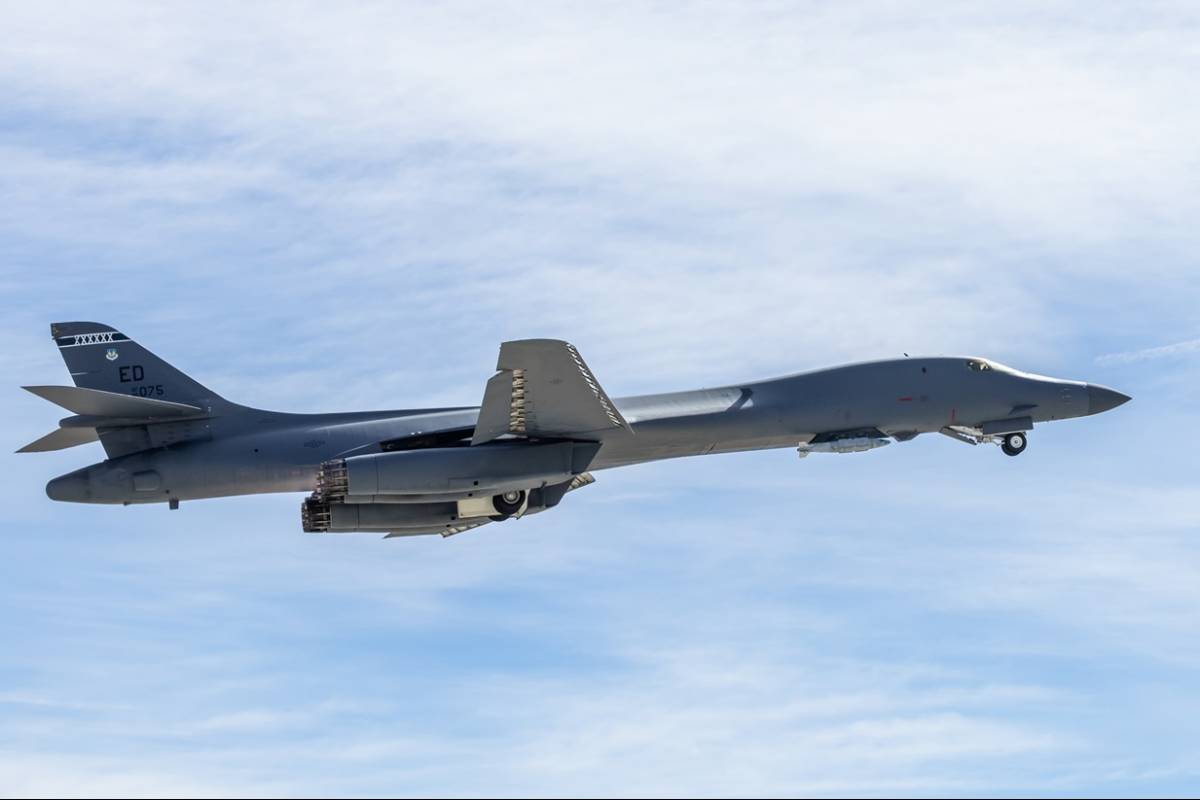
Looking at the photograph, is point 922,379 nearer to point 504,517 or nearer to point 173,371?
point 504,517

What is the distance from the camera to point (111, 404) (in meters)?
33.5

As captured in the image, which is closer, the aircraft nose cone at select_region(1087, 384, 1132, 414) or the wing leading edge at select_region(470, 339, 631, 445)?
the wing leading edge at select_region(470, 339, 631, 445)

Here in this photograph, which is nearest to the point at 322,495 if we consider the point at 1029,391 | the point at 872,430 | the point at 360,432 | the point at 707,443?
the point at 360,432

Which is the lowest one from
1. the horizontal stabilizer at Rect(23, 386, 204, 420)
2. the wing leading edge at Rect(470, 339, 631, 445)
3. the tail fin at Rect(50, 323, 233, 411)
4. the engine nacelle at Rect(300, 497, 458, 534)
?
the engine nacelle at Rect(300, 497, 458, 534)

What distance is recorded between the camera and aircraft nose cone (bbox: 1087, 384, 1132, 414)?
123 feet

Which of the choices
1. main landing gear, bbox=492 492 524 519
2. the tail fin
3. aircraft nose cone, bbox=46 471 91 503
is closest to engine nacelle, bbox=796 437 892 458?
main landing gear, bbox=492 492 524 519

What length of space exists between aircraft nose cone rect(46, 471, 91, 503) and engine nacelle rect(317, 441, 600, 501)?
16.3ft

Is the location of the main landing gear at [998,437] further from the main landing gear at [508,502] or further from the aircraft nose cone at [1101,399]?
the main landing gear at [508,502]

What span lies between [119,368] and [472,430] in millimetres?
7820

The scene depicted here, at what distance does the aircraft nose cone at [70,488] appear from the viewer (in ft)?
111

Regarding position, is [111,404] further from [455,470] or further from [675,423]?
[675,423]

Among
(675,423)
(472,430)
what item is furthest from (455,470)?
(675,423)

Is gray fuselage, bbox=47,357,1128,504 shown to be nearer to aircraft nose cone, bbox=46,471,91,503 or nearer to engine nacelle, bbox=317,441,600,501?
aircraft nose cone, bbox=46,471,91,503

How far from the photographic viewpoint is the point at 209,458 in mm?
34031
